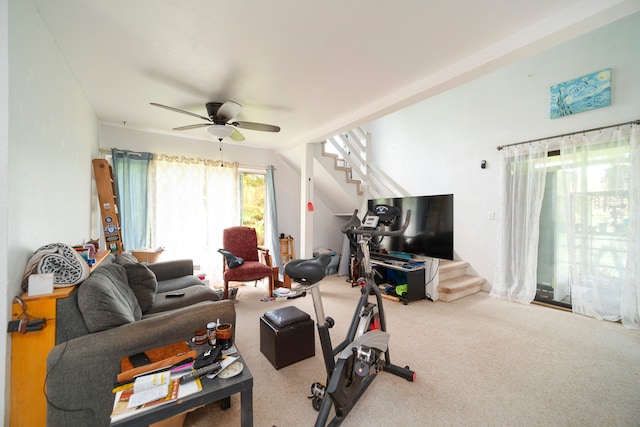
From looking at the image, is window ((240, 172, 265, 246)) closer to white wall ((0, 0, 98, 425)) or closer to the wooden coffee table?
white wall ((0, 0, 98, 425))

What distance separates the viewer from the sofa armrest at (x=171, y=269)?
3.03 meters

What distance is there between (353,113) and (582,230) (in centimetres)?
310

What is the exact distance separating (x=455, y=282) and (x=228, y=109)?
3843 millimetres

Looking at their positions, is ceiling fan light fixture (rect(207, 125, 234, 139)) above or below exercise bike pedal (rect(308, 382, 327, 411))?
above

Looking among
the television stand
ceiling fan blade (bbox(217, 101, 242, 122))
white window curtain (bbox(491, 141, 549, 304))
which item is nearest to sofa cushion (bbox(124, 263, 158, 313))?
ceiling fan blade (bbox(217, 101, 242, 122))

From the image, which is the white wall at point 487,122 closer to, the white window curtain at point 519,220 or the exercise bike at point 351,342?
the white window curtain at point 519,220

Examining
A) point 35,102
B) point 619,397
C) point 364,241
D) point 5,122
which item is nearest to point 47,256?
point 5,122

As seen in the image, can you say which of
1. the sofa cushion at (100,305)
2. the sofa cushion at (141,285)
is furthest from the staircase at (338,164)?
the sofa cushion at (100,305)

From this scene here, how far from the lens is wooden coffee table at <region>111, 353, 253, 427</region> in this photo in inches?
36.3

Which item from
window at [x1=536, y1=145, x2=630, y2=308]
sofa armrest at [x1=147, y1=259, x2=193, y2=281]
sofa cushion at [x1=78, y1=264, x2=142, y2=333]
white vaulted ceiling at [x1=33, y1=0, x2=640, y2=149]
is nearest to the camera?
sofa cushion at [x1=78, y1=264, x2=142, y2=333]

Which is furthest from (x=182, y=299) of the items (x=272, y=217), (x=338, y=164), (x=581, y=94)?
(x=581, y=94)

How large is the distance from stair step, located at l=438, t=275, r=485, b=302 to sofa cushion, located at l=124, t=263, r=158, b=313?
11.5 ft

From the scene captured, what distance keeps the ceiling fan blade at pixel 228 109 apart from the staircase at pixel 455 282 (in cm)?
349

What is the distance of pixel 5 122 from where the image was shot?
45.5 inches
